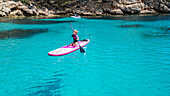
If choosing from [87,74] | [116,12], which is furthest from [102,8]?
[87,74]

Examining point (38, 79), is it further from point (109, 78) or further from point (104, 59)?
point (104, 59)

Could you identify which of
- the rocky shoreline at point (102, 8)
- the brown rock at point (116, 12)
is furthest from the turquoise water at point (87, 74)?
→ the brown rock at point (116, 12)

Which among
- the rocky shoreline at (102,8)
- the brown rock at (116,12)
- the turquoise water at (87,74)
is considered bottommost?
the turquoise water at (87,74)

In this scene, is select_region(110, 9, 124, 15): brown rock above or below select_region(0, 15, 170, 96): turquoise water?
above

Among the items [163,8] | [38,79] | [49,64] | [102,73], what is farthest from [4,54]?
[163,8]

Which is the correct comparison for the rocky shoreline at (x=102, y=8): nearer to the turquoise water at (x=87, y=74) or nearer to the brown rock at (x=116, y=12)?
the brown rock at (x=116, y=12)

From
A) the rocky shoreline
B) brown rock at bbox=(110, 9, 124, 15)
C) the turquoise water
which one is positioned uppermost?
the rocky shoreline

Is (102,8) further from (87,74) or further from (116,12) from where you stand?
(87,74)

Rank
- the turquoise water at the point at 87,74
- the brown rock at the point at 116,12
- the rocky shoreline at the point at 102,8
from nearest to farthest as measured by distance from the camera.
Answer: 1. the turquoise water at the point at 87,74
2. the brown rock at the point at 116,12
3. the rocky shoreline at the point at 102,8

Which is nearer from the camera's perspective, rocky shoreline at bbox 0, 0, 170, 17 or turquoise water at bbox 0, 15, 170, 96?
turquoise water at bbox 0, 15, 170, 96

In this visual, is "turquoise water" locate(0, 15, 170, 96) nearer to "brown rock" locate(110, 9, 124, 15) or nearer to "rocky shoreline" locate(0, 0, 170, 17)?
"rocky shoreline" locate(0, 0, 170, 17)

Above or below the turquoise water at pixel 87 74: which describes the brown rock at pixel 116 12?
above

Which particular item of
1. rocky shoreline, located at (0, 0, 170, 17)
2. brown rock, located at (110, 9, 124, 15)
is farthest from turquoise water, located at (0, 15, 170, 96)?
brown rock, located at (110, 9, 124, 15)

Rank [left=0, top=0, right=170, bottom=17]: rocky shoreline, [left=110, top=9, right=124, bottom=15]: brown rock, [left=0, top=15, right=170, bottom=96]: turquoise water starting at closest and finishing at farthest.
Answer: [left=0, top=15, right=170, bottom=96]: turquoise water, [left=110, top=9, right=124, bottom=15]: brown rock, [left=0, top=0, right=170, bottom=17]: rocky shoreline
